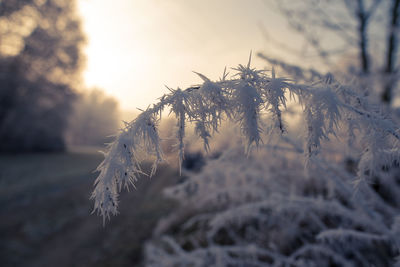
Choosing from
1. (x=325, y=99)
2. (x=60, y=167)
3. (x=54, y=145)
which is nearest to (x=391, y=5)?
(x=325, y=99)

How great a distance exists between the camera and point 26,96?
50.2 ft

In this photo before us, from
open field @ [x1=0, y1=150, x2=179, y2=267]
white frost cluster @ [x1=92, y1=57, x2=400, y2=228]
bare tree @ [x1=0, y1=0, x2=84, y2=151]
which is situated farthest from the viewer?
bare tree @ [x1=0, y1=0, x2=84, y2=151]

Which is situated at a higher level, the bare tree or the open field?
the bare tree

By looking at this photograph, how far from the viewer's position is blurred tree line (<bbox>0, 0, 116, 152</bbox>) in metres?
14.3

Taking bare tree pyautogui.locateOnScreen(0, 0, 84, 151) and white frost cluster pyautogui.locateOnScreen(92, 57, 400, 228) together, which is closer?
white frost cluster pyautogui.locateOnScreen(92, 57, 400, 228)

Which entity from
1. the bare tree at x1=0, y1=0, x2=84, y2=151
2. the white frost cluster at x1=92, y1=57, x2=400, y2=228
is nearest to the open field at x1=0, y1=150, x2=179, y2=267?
the white frost cluster at x1=92, y1=57, x2=400, y2=228

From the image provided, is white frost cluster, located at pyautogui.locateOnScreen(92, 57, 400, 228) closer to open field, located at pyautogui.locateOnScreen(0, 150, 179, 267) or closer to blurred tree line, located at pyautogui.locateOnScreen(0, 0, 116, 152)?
open field, located at pyautogui.locateOnScreen(0, 150, 179, 267)

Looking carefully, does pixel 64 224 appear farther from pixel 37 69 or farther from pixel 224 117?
pixel 37 69

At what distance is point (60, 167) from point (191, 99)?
1542cm

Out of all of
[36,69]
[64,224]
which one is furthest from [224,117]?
[36,69]

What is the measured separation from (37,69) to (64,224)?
13602mm

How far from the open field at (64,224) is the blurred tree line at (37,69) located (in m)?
6.21

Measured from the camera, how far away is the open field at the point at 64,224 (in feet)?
17.7

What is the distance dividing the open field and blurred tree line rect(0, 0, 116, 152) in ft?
20.4
